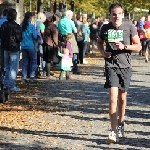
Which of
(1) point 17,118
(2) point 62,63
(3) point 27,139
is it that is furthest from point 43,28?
(3) point 27,139

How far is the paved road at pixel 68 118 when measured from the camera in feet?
26.6

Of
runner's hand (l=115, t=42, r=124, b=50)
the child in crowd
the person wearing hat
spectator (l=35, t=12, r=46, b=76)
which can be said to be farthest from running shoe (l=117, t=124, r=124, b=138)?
spectator (l=35, t=12, r=46, b=76)

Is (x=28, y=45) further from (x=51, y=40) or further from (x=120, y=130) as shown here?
(x=120, y=130)

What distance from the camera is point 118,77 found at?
8.20 m

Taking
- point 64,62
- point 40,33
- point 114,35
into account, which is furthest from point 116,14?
point 40,33

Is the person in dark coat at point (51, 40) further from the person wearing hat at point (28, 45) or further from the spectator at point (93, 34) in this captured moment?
the spectator at point (93, 34)

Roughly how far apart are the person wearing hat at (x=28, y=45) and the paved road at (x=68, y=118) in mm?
500

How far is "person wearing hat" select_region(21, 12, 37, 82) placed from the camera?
592 inches

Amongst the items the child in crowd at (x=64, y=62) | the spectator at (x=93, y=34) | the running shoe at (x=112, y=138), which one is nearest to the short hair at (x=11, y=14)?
the child in crowd at (x=64, y=62)

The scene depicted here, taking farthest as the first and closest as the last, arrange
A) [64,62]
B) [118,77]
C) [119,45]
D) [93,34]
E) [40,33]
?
[93,34] < [40,33] < [64,62] < [118,77] < [119,45]

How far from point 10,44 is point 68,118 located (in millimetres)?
3068

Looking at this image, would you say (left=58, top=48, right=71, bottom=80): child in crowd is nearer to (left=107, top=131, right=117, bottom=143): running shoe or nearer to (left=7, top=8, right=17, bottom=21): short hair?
(left=7, top=8, right=17, bottom=21): short hair

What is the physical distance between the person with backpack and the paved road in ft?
1.57

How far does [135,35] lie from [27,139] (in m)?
2.11
